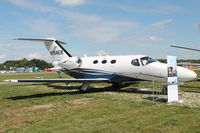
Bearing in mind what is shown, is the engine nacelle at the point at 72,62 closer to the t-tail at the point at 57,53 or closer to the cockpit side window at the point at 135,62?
the t-tail at the point at 57,53

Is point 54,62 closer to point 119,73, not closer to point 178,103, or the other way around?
point 119,73

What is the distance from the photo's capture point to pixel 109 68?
13.8 meters

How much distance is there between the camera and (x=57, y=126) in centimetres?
568

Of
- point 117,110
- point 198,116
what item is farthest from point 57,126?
point 198,116

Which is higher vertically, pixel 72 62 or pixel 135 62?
pixel 72 62

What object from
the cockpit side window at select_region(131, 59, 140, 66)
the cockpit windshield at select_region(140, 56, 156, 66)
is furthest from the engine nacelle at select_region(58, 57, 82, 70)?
the cockpit windshield at select_region(140, 56, 156, 66)

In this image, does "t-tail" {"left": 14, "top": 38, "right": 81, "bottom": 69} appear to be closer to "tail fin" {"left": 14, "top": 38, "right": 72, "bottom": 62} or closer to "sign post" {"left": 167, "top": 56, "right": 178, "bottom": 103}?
"tail fin" {"left": 14, "top": 38, "right": 72, "bottom": 62}

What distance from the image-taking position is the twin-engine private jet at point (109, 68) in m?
11.4

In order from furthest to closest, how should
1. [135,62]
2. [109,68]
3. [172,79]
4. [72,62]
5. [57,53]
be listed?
[57,53] → [72,62] → [109,68] → [135,62] → [172,79]

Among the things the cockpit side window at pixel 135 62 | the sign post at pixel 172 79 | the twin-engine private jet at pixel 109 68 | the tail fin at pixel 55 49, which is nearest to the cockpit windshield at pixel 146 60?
the twin-engine private jet at pixel 109 68

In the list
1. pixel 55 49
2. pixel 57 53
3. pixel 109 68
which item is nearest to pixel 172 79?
pixel 109 68

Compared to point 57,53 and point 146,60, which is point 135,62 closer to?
point 146,60

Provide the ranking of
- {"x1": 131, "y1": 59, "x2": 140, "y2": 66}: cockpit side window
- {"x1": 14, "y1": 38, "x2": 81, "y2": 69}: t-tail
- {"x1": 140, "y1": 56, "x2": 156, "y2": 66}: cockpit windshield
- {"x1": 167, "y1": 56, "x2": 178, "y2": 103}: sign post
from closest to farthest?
{"x1": 167, "y1": 56, "x2": 178, "y2": 103}: sign post
{"x1": 140, "y1": 56, "x2": 156, "y2": 66}: cockpit windshield
{"x1": 131, "y1": 59, "x2": 140, "y2": 66}: cockpit side window
{"x1": 14, "y1": 38, "x2": 81, "y2": 69}: t-tail

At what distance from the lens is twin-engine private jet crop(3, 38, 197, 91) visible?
37.5ft
